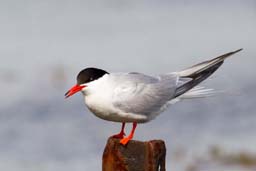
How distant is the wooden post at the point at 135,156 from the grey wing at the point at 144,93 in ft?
3.19

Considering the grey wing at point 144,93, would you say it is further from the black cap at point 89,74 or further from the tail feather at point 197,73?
the black cap at point 89,74

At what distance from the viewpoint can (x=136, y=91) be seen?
923cm

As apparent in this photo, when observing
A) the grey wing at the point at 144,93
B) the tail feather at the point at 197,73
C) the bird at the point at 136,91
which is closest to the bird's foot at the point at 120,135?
the bird at the point at 136,91

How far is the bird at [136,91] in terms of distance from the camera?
892 cm

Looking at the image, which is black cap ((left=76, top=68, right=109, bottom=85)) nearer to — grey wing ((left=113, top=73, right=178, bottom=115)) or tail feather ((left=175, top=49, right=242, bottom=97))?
grey wing ((left=113, top=73, right=178, bottom=115))

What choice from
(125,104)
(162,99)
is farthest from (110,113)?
(162,99)

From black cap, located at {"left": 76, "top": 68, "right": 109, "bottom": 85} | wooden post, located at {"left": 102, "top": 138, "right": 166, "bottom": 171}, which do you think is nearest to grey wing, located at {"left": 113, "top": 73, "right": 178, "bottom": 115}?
black cap, located at {"left": 76, "top": 68, "right": 109, "bottom": 85}

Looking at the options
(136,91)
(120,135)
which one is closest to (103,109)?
(120,135)

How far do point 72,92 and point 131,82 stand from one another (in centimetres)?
68

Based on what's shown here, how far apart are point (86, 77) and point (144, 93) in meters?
0.72

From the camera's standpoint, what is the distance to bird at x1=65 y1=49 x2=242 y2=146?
351 inches

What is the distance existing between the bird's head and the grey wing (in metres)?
0.25

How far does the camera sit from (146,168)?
783 centimetres

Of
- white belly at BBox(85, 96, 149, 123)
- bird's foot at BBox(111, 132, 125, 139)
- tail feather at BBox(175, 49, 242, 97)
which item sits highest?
tail feather at BBox(175, 49, 242, 97)
